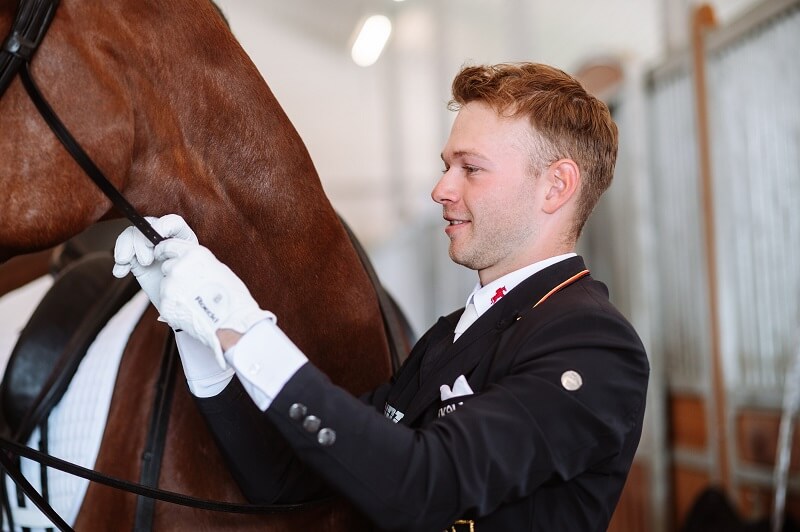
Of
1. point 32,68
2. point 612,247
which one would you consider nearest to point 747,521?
point 612,247

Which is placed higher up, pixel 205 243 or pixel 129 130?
pixel 129 130

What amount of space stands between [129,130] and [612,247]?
143 inches

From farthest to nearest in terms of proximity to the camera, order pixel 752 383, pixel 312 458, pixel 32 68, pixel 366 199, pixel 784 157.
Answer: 1. pixel 366 199
2. pixel 752 383
3. pixel 784 157
4. pixel 32 68
5. pixel 312 458

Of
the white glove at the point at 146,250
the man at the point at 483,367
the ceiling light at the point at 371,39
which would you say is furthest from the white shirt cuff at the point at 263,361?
the ceiling light at the point at 371,39

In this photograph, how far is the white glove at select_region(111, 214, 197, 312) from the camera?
1111 mm

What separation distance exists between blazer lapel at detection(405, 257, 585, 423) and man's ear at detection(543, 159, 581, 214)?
3.4 inches

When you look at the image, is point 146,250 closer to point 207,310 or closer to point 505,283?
point 207,310

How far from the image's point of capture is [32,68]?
1069mm

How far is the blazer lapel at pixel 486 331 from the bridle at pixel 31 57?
52cm

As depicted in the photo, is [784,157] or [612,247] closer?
[784,157]

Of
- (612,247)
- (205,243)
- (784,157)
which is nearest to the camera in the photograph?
(205,243)

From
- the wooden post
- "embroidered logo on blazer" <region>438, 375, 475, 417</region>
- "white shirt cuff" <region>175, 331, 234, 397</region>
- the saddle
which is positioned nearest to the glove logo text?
"white shirt cuff" <region>175, 331, 234, 397</region>

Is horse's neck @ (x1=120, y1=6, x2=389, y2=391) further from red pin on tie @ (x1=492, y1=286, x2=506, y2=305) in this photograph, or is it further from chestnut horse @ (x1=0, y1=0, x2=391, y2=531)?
red pin on tie @ (x1=492, y1=286, x2=506, y2=305)

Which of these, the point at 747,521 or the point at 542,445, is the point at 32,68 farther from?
the point at 747,521
